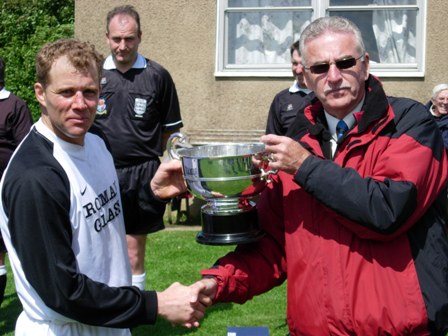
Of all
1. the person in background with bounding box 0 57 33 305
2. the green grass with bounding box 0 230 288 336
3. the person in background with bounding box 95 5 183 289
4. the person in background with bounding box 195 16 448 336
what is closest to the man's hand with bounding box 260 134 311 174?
the person in background with bounding box 195 16 448 336

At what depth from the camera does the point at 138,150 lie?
6.46 metres

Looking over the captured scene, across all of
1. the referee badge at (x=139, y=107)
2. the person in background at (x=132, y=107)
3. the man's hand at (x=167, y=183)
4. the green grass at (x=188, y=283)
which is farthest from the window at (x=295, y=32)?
the man's hand at (x=167, y=183)

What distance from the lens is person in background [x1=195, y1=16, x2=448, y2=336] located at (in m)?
2.73

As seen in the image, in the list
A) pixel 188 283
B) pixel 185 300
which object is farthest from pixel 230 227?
pixel 188 283

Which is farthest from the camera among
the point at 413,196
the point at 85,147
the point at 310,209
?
the point at 85,147

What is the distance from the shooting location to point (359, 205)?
106 inches

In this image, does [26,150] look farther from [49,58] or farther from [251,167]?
[251,167]

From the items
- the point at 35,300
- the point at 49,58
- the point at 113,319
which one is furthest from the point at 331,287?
the point at 49,58

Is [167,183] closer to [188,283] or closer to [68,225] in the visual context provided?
[68,225]

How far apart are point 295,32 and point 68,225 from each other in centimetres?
781

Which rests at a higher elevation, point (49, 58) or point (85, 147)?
point (49, 58)

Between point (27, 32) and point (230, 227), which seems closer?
point (230, 227)

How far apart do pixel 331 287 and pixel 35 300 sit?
3.89 feet

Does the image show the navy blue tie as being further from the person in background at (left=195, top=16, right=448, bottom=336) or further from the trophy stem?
the trophy stem
